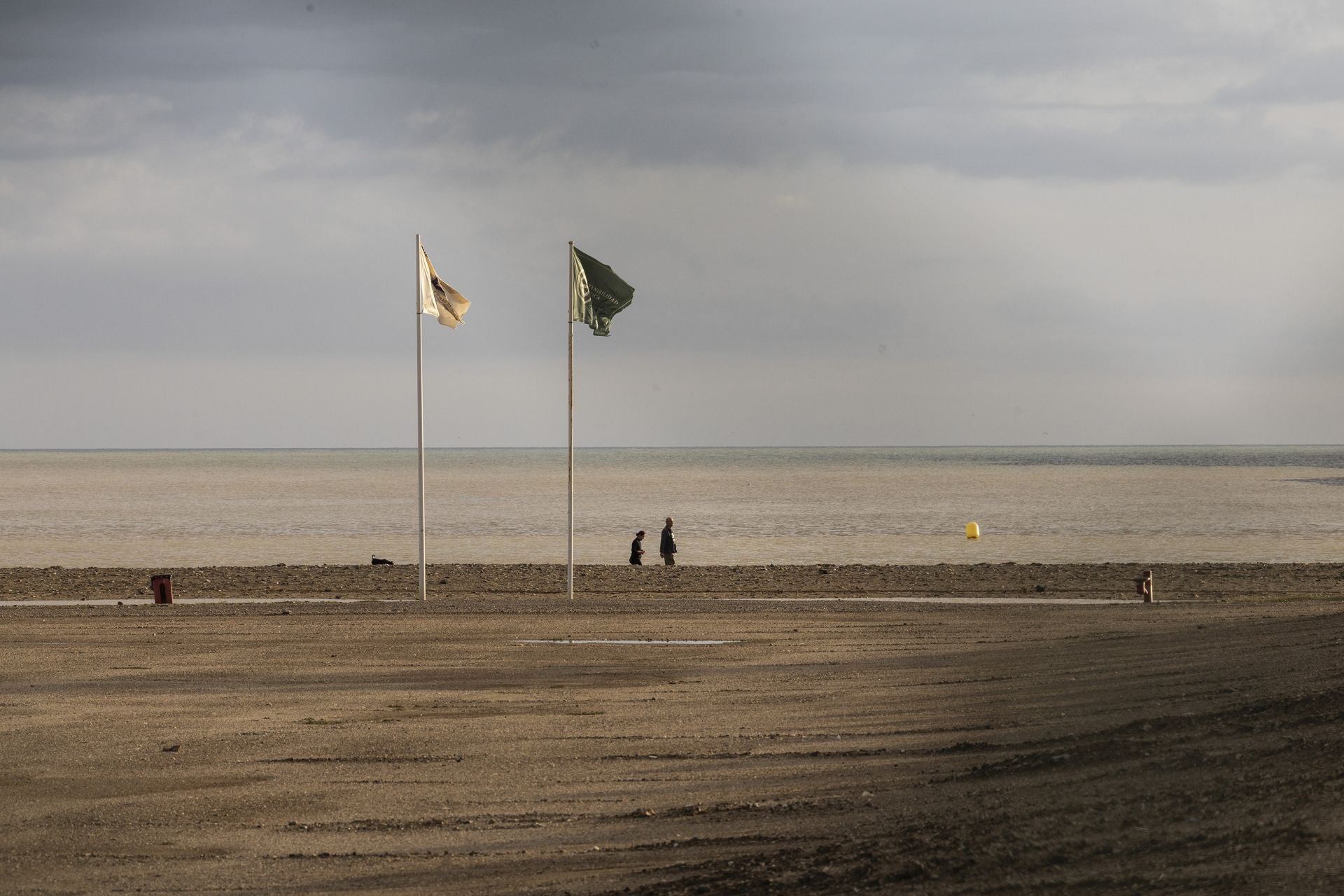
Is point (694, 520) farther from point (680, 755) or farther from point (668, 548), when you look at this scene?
point (680, 755)

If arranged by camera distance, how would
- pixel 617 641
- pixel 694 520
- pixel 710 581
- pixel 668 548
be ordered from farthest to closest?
pixel 694 520
pixel 668 548
pixel 710 581
pixel 617 641

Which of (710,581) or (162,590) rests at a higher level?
(162,590)

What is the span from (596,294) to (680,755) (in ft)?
52.6

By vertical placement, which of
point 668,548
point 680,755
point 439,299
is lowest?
point 680,755

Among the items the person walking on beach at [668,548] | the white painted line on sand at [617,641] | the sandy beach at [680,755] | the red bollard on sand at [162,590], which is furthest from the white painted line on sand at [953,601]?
the red bollard on sand at [162,590]

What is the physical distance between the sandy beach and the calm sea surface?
68.1 feet

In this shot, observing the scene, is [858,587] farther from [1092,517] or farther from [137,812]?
[1092,517]

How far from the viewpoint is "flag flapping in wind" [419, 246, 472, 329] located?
24.8 metres

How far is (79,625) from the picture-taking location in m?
21.2

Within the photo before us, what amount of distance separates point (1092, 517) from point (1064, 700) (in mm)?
Result: 53385

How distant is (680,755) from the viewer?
10922 millimetres

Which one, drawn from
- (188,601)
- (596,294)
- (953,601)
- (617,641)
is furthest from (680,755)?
(188,601)

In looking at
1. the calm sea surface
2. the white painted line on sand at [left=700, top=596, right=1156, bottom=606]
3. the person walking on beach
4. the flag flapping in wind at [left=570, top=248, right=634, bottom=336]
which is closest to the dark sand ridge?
the person walking on beach

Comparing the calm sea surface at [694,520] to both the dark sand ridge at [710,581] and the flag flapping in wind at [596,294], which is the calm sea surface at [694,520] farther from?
the flag flapping in wind at [596,294]
